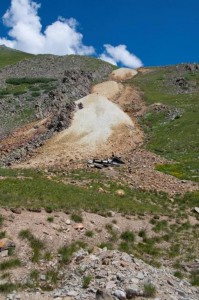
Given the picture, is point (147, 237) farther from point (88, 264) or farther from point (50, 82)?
point (50, 82)

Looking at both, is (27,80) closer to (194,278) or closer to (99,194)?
(99,194)

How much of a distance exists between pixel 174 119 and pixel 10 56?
272ft

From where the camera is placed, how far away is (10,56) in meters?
131

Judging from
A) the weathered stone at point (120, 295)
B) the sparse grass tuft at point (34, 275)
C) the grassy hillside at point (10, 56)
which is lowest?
the sparse grass tuft at point (34, 275)

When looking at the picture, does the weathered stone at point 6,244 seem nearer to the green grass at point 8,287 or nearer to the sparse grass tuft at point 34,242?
the sparse grass tuft at point 34,242

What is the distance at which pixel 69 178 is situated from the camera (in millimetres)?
35188

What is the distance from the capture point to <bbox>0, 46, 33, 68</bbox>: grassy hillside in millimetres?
121588

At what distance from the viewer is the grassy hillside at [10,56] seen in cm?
12159

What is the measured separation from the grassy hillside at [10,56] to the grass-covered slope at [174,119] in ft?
136

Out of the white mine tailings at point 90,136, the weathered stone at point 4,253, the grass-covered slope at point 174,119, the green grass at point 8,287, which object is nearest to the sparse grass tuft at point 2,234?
the weathered stone at point 4,253

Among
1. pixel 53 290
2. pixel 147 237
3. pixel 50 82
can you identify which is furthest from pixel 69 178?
pixel 50 82

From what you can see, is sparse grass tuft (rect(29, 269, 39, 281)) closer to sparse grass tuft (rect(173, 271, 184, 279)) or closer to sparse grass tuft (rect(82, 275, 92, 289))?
sparse grass tuft (rect(82, 275, 92, 289))

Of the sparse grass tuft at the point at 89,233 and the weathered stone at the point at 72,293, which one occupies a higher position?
the sparse grass tuft at the point at 89,233

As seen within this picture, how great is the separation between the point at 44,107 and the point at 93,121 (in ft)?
51.4
